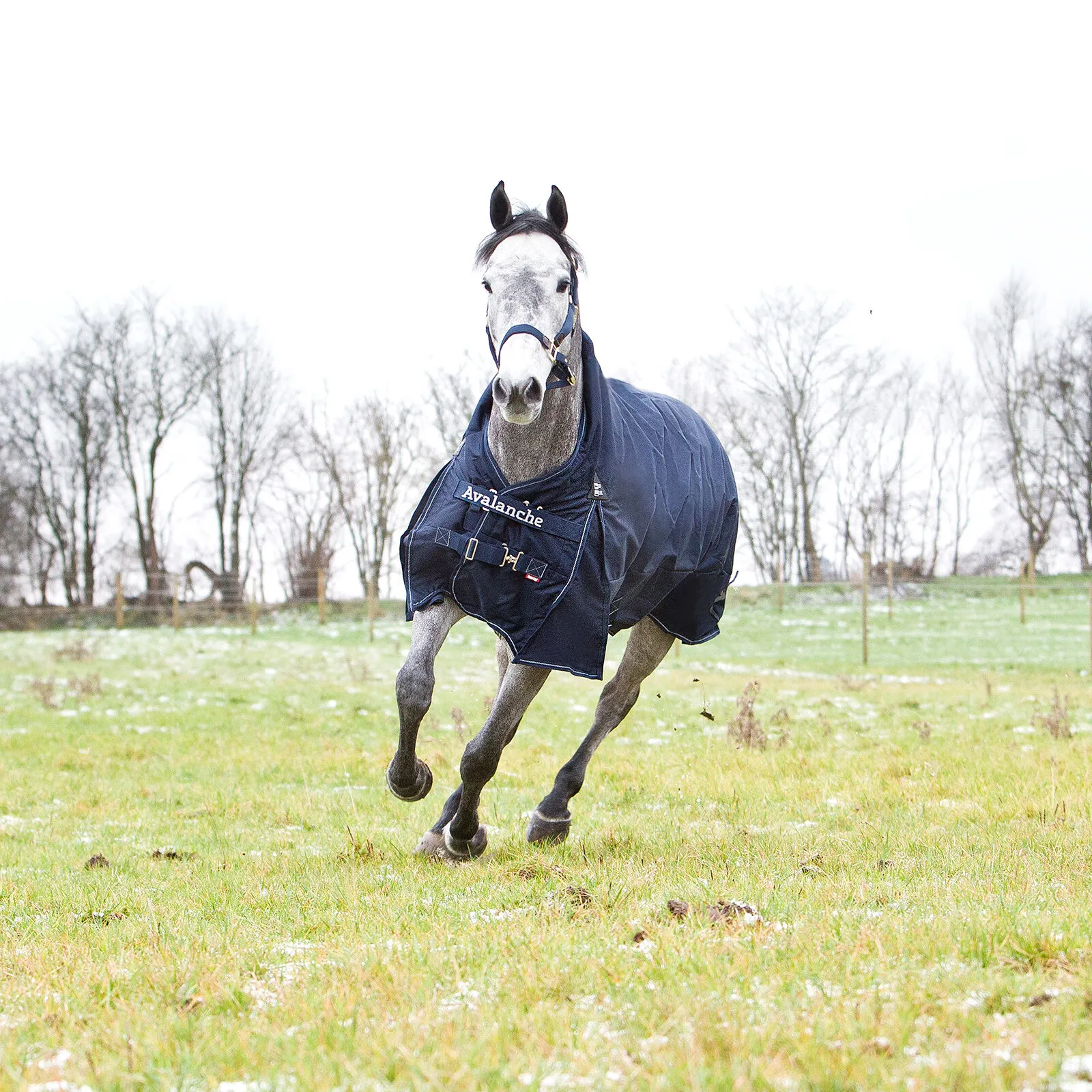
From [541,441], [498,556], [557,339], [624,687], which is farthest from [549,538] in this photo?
[624,687]

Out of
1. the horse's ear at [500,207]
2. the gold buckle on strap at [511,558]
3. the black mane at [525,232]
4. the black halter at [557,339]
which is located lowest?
the gold buckle on strap at [511,558]

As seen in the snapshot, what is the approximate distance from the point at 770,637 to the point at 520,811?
23.4 meters

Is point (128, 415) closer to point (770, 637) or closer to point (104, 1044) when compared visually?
point (770, 637)

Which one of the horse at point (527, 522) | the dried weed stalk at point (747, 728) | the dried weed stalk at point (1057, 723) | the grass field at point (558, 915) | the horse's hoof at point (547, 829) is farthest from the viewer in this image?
the dried weed stalk at point (1057, 723)

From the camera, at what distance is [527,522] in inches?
184

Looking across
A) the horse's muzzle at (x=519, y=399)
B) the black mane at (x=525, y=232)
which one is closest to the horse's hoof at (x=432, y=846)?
the horse's muzzle at (x=519, y=399)

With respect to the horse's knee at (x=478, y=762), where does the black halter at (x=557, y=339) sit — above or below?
above

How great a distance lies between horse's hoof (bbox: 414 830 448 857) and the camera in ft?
16.5

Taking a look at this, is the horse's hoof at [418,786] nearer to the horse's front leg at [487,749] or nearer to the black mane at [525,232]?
the horse's front leg at [487,749]

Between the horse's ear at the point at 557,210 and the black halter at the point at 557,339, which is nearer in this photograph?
the black halter at the point at 557,339

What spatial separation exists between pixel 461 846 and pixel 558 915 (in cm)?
148

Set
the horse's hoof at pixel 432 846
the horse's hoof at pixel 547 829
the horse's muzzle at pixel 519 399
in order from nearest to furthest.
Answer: the horse's muzzle at pixel 519 399
the horse's hoof at pixel 432 846
the horse's hoof at pixel 547 829

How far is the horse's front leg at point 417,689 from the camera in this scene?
4734mm

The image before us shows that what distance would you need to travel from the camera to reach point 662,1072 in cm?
211
